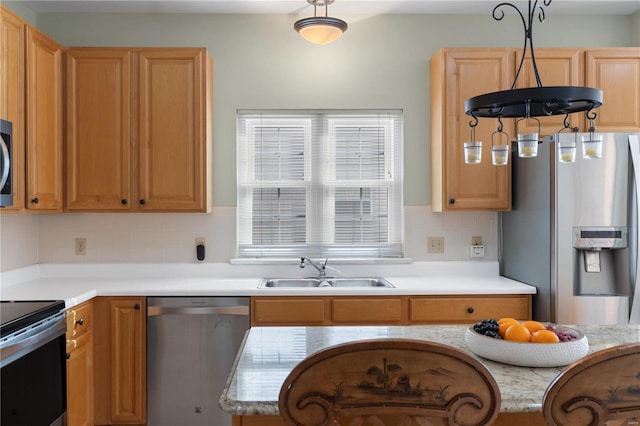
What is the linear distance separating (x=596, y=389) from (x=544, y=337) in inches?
16.5

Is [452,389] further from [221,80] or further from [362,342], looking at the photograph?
[221,80]

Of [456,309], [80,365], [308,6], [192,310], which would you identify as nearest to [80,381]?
[80,365]

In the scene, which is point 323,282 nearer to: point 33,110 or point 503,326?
point 503,326

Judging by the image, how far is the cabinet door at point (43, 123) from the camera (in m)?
2.78

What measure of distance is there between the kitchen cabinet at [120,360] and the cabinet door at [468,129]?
6.61ft

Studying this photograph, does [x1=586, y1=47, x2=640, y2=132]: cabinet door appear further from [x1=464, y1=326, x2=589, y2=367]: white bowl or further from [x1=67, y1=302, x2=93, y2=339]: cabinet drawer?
[x1=67, y1=302, x2=93, y2=339]: cabinet drawer

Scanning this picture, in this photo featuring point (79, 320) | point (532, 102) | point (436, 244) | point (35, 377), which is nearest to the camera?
point (532, 102)

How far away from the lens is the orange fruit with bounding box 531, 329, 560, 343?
1.42m

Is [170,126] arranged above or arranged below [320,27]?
below

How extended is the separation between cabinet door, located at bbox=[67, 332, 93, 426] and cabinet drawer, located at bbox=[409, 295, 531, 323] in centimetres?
184

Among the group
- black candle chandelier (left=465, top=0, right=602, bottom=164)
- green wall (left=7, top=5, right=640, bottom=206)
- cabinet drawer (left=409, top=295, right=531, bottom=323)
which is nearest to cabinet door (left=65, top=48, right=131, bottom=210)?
green wall (left=7, top=5, right=640, bottom=206)

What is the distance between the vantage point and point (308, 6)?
3.37 m

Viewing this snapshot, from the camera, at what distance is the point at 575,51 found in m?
3.17

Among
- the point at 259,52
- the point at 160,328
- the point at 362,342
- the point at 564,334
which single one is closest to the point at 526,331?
the point at 564,334
